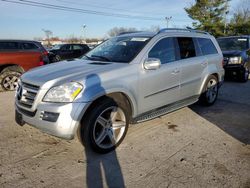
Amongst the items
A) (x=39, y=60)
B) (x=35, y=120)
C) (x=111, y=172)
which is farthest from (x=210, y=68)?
(x=39, y=60)

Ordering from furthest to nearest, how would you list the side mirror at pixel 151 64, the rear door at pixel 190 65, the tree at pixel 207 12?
the tree at pixel 207 12
the rear door at pixel 190 65
the side mirror at pixel 151 64

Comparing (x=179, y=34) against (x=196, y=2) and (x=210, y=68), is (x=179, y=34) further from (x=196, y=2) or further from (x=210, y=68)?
(x=196, y=2)

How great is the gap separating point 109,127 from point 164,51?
1.77 m

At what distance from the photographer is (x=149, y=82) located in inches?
154

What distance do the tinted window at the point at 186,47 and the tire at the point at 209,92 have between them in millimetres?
879

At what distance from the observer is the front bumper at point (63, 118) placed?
9.86ft

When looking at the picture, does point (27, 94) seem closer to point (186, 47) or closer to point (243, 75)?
point (186, 47)

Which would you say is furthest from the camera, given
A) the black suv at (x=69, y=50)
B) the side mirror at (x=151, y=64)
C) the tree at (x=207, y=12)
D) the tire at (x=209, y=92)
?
the tree at (x=207, y=12)

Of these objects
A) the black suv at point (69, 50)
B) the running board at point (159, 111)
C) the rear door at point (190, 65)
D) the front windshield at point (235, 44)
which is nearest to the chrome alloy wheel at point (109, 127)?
the running board at point (159, 111)

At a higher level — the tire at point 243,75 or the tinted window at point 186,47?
the tinted window at point 186,47

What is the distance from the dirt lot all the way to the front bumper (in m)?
0.50

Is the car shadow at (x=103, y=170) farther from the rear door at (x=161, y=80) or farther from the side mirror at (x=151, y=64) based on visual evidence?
the side mirror at (x=151, y=64)

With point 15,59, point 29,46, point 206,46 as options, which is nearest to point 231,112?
point 206,46

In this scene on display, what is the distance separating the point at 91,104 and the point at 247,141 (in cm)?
270
